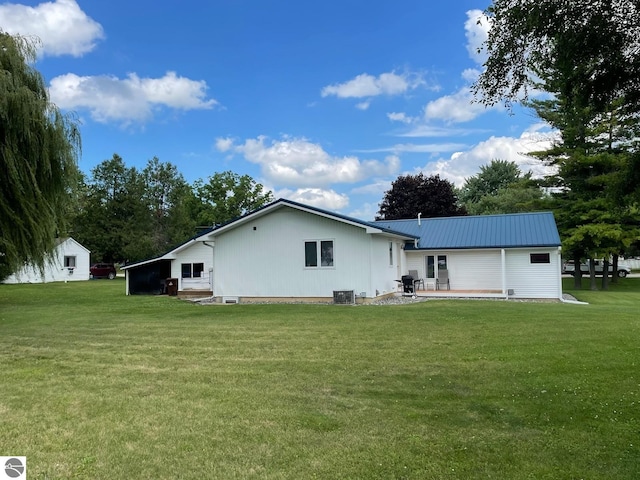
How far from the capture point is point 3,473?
10.6 ft

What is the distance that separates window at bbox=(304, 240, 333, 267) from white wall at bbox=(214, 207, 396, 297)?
159 millimetres

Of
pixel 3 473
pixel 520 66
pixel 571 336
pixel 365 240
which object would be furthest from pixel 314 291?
pixel 3 473

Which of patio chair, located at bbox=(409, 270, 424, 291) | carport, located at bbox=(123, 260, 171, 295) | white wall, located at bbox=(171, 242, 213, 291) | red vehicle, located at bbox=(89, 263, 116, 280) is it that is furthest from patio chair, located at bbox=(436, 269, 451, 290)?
red vehicle, located at bbox=(89, 263, 116, 280)

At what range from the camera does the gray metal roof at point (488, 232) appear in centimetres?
1905

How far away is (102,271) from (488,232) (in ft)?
121

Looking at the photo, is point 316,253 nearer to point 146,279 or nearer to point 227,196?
point 146,279

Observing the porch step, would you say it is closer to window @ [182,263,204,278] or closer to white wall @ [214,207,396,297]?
window @ [182,263,204,278]

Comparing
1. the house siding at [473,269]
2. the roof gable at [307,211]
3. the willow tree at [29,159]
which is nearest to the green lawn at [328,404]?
the willow tree at [29,159]

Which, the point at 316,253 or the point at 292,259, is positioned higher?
the point at 316,253

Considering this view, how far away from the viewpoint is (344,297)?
16219 millimetres

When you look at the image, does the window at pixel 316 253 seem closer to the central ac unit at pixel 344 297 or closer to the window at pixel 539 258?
the central ac unit at pixel 344 297

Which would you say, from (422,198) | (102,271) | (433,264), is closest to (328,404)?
(433,264)

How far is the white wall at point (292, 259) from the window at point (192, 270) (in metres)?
4.94

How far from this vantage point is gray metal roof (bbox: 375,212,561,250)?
19.0 m
